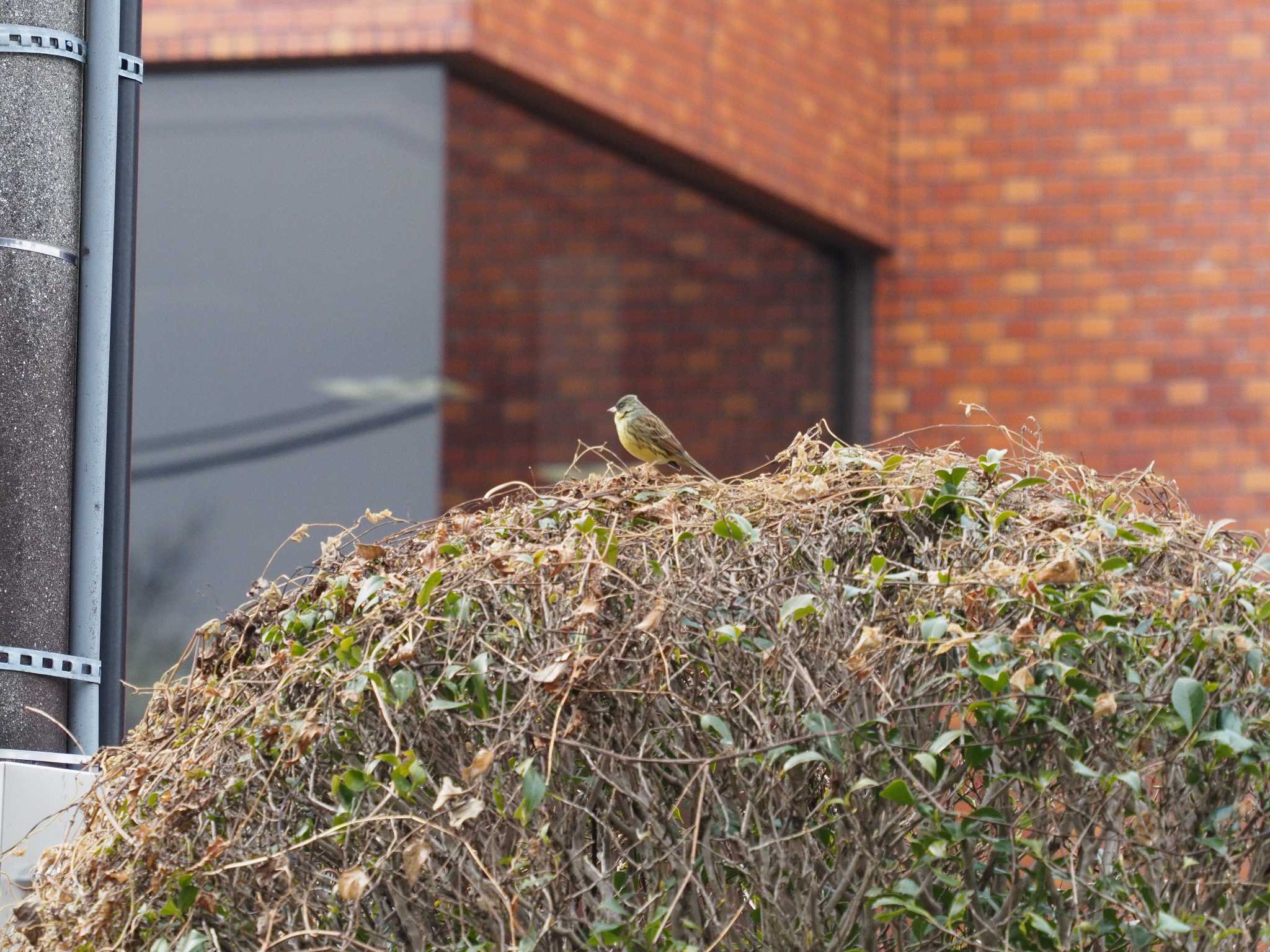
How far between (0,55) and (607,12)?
4936 mm

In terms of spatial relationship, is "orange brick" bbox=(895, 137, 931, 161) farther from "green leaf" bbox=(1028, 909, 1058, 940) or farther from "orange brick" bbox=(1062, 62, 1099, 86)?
"green leaf" bbox=(1028, 909, 1058, 940)

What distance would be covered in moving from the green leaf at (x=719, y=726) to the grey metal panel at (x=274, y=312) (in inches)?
201

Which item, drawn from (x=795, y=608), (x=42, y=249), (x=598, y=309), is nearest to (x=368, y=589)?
(x=795, y=608)

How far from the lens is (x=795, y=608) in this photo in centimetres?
299

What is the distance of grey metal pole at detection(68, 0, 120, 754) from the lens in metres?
4.02

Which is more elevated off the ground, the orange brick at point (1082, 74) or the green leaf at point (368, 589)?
the orange brick at point (1082, 74)

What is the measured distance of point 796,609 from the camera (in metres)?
2.99

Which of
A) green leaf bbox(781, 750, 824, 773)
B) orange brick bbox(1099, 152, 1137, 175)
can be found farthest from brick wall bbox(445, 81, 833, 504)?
green leaf bbox(781, 750, 824, 773)

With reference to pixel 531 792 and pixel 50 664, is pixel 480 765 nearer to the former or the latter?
pixel 531 792

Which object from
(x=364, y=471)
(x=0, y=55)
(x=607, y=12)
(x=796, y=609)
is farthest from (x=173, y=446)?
(x=796, y=609)

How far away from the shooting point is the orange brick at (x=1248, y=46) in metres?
9.81

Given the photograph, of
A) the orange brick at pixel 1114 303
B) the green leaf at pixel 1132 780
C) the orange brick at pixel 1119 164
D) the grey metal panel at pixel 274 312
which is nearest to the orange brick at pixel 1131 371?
the orange brick at pixel 1114 303

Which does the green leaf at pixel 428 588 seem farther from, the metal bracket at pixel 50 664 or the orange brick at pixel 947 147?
the orange brick at pixel 947 147

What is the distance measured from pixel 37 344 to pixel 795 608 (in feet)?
6.25
